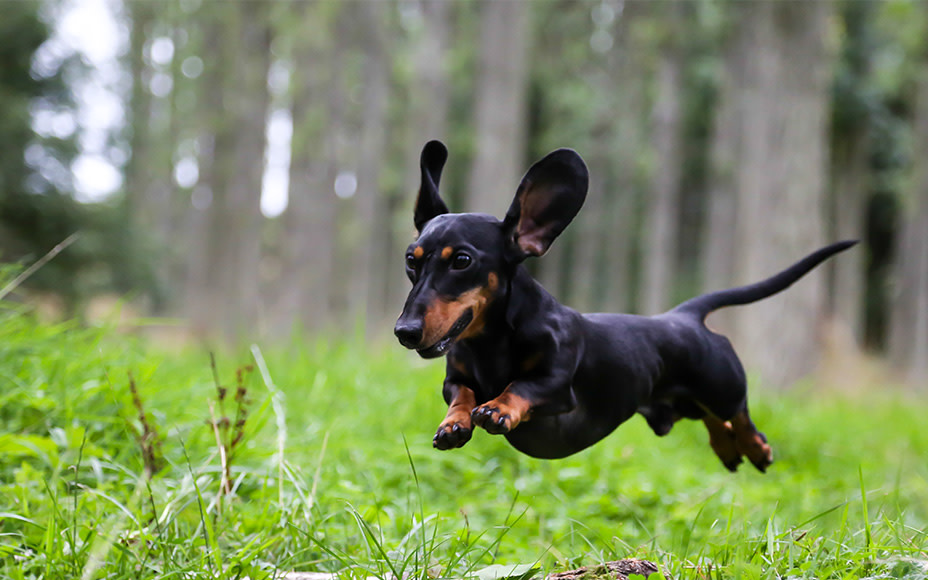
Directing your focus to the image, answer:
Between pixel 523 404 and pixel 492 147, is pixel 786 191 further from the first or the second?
pixel 523 404

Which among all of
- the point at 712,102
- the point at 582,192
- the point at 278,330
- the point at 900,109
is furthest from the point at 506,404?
the point at 900,109

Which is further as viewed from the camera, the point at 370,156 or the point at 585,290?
the point at 585,290

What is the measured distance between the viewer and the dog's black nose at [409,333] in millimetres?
1412

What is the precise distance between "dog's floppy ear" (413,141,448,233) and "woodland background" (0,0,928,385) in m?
2.33

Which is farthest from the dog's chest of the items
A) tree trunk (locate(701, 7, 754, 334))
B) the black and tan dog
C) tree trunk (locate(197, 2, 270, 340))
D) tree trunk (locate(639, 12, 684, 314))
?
tree trunk (locate(639, 12, 684, 314))

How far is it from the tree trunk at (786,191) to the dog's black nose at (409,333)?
7.62 m

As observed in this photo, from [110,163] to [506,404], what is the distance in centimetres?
953

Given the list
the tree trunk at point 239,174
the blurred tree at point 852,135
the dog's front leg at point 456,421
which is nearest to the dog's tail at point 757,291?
the dog's front leg at point 456,421

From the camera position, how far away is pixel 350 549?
261 cm

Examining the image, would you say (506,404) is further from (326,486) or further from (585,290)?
(585,290)

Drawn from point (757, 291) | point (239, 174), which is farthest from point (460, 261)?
point (239, 174)

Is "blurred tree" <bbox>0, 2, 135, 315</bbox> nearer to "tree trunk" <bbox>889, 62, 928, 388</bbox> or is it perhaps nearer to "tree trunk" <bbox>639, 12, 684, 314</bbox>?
"tree trunk" <bbox>639, 12, 684, 314</bbox>

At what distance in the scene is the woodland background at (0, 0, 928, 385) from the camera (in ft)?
28.2

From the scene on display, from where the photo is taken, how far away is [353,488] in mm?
3191
